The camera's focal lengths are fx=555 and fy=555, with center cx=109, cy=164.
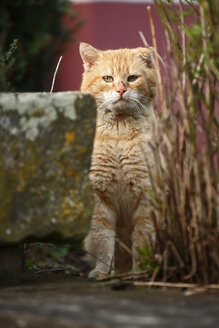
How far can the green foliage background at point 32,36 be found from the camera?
625cm

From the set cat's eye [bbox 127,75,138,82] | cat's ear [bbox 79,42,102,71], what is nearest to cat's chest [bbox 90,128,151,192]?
cat's eye [bbox 127,75,138,82]

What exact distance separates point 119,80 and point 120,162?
1.98 feet

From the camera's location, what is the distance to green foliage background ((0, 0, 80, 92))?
6.25 meters

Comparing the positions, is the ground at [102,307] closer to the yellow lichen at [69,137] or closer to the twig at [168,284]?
the twig at [168,284]

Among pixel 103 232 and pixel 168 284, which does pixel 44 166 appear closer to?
pixel 168 284

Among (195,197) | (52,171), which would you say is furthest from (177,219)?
(52,171)

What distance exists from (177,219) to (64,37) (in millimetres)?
5242

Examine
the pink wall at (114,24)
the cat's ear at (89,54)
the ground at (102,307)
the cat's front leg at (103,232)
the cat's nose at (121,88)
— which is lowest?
the ground at (102,307)

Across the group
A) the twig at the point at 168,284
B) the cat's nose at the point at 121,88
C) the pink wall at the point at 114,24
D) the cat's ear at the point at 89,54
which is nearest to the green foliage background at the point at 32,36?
the pink wall at the point at 114,24

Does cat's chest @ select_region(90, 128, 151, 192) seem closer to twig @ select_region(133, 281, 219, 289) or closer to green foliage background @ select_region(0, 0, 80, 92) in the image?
twig @ select_region(133, 281, 219, 289)

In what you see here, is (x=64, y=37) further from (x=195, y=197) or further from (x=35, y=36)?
(x=195, y=197)

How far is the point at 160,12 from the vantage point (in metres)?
2.63

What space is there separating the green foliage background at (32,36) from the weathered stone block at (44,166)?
3874mm

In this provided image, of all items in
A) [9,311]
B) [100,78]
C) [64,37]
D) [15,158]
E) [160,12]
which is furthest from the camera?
[64,37]
